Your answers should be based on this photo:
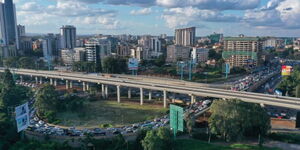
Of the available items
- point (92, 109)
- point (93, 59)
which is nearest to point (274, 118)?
point (92, 109)

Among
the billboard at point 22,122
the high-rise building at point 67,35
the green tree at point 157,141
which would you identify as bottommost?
the green tree at point 157,141

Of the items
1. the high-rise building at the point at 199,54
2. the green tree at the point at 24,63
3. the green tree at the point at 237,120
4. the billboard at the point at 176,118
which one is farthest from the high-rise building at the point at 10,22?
the green tree at the point at 237,120

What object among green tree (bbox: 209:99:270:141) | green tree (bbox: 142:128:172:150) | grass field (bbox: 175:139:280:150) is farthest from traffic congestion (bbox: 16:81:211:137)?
green tree (bbox: 142:128:172:150)

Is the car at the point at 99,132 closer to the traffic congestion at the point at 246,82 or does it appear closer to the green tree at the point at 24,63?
the traffic congestion at the point at 246,82

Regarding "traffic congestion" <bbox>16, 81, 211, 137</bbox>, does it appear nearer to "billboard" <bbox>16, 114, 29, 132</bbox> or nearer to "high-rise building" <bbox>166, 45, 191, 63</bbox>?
"billboard" <bbox>16, 114, 29, 132</bbox>

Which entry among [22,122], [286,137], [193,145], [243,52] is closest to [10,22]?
[243,52]

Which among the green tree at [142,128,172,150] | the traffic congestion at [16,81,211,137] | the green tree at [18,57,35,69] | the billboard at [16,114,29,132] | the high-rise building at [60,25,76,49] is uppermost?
the high-rise building at [60,25,76,49]

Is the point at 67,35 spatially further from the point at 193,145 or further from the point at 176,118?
the point at 193,145
